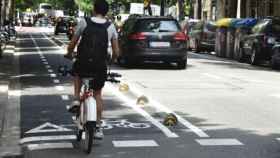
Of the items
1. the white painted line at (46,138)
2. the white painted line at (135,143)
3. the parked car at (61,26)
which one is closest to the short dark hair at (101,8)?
the white painted line at (135,143)

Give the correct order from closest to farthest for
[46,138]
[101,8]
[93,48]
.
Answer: [93,48] < [101,8] < [46,138]

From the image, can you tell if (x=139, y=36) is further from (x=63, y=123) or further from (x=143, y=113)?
(x=63, y=123)

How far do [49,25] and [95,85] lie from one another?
350 ft

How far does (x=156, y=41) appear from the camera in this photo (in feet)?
75.3

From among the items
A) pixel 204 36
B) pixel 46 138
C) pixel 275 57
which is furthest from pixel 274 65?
pixel 46 138

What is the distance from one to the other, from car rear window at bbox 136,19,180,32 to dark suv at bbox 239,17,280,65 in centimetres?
472

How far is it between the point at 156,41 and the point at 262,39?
217 inches

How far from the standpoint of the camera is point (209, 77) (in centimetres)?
1973

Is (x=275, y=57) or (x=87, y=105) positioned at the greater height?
Answer: (x=87, y=105)

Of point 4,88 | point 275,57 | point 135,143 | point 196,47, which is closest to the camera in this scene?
point 135,143

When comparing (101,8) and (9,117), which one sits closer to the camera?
(101,8)

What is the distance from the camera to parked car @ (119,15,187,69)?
22.9m

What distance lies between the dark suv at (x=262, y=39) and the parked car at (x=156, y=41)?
4556 millimetres

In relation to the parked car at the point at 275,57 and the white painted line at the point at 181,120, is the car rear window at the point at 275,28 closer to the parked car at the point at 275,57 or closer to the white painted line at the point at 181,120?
the parked car at the point at 275,57
